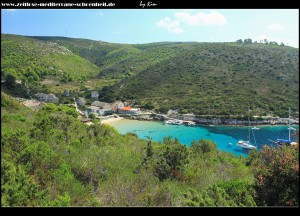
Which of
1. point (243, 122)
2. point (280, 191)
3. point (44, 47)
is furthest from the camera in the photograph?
point (44, 47)

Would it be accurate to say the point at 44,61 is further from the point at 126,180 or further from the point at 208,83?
the point at 126,180

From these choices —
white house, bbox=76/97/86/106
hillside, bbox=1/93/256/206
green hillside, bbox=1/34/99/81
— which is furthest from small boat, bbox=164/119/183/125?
hillside, bbox=1/93/256/206

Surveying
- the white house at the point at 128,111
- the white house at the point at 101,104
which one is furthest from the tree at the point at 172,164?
the white house at the point at 101,104

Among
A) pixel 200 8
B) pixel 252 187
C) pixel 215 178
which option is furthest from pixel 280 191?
pixel 200 8

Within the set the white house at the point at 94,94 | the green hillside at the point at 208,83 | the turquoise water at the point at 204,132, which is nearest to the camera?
the turquoise water at the point at 204,132

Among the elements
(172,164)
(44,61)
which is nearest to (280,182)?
(172,164)

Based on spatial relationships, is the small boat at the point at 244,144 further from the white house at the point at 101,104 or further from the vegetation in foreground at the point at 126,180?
the white house at the point at 101,104

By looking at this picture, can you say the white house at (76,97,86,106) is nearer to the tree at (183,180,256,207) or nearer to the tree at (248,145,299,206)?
the tree at (183,180,256,207)

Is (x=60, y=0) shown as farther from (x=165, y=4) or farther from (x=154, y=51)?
(x=154, y=51)
